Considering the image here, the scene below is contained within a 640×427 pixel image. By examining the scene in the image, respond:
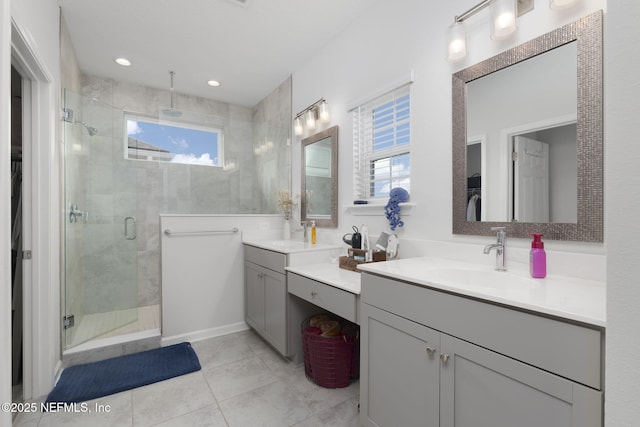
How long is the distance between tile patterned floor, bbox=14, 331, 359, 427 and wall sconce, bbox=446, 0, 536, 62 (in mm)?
2076

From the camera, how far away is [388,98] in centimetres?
208

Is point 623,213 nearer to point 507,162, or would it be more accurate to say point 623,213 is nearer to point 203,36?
point 507,162

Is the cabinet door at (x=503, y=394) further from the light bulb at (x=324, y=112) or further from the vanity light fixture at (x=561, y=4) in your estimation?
the light bulb at (x=324, y=112)

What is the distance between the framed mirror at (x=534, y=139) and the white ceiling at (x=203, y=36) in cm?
130

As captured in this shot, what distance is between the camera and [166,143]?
2.76 m

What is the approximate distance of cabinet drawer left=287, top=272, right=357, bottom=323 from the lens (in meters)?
1.54

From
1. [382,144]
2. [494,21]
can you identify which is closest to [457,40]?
[494,21]

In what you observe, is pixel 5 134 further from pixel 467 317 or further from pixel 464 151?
pixel 464 151

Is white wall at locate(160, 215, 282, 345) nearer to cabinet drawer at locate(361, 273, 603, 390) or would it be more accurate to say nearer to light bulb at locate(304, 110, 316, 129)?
light bulb at locate(304, 110, 316, 129)

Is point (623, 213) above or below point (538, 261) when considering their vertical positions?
above

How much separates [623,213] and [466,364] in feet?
2.24

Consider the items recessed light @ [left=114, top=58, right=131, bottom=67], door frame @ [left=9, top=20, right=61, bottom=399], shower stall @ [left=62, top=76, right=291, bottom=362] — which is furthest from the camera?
recessed light @ [left=114, top=58, right=131, bottom=67]

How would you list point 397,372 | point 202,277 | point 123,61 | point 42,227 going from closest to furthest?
point 397,372 → point 42,227 → point 202,277 → point 123,61

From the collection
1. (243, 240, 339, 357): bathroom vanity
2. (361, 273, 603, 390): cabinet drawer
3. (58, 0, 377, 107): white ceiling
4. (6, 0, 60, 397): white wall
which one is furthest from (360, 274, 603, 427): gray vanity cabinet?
(58, 0, 377, 107): white ceiling
